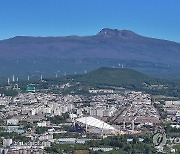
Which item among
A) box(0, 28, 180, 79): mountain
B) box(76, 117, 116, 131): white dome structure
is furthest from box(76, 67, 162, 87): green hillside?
box(76, 117, 116, 131): white dome structure

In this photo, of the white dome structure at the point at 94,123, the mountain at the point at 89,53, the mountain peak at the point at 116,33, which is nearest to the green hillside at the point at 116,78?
the mountain at the point at 89,53

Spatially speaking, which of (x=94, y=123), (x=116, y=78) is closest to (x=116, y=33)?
(x=116, y=78)

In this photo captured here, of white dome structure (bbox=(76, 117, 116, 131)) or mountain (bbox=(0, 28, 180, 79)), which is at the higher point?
mountain (bbox=(0, 28, 180, 79))

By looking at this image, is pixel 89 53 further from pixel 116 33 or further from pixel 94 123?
pixel 94 123

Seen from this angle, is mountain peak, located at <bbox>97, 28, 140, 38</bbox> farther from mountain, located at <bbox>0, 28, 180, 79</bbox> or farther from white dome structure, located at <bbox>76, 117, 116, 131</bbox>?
white dome structure, located at <bbox>76, 117, 116, 131</bbox>

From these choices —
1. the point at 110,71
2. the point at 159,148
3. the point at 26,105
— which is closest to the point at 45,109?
the point at 26,105

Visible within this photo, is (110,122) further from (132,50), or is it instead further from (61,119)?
(132,50)
